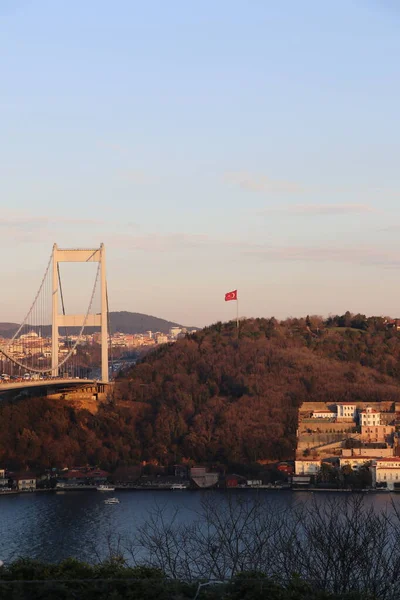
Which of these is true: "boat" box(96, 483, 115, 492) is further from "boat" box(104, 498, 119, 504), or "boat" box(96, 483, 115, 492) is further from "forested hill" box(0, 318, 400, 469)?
"boat" box(104, 498, 119, 504)

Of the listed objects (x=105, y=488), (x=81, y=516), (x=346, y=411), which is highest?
(x=346, y=411)

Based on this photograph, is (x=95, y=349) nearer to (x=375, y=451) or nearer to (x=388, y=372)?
(x=388, y=372)

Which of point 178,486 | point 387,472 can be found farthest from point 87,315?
point 387,472

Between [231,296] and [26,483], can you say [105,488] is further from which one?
[231,296]

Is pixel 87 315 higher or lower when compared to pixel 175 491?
higher

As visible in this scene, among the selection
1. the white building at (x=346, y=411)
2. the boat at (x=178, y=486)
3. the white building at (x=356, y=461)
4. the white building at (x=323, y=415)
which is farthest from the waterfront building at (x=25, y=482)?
the white building at (x=346, y=411)

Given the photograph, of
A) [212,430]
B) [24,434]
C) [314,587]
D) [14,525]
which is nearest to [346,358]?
[212,430]

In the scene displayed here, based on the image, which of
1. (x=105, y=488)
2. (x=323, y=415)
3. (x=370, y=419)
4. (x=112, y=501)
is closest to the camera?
(x=112, y=501)
